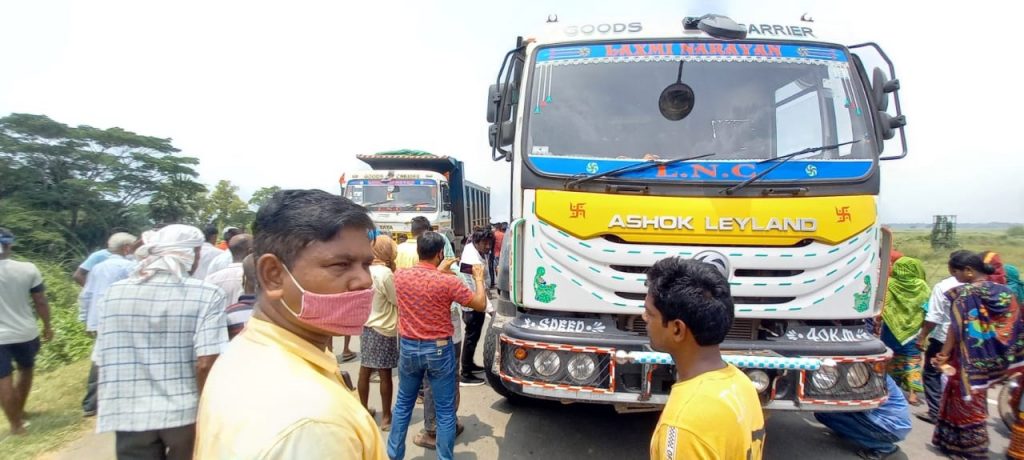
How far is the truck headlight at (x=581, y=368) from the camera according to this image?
2947 millimetres

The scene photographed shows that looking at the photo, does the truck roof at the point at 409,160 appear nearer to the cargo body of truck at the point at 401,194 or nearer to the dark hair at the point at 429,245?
the cargo body of truck at the point at 401,194

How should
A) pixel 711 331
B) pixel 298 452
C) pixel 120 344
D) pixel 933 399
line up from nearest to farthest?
pixel 298 452
pixel 711 331
pixel 120 344
pixel 933 399

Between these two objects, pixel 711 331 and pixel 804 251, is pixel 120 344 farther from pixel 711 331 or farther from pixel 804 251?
pixel 804 251

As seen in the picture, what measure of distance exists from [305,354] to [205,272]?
15.3 feet

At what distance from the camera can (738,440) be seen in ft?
4.82

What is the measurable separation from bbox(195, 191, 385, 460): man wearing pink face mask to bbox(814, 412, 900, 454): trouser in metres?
3.83

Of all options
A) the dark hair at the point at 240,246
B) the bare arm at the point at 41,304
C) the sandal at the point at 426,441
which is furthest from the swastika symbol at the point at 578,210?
the bare arm at the point at 41,304

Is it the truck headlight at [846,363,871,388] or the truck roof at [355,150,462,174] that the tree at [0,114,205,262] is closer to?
the truck roof at [355,150,462,174]

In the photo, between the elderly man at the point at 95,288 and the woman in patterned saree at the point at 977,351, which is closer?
the woman in patterned saree at the point at 977,351

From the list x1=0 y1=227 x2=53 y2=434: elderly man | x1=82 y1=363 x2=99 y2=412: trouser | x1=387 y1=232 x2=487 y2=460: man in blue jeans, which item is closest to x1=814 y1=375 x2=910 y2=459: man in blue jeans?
x1=387 y1=232 x2=487 y2=460: man in blue jeans

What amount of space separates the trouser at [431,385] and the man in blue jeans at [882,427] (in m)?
2.88

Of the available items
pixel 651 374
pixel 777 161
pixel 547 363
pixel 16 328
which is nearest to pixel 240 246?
pixel 16 328

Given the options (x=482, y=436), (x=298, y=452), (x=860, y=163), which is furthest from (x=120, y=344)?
(x=860, y=163)

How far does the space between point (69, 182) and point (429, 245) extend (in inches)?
946
